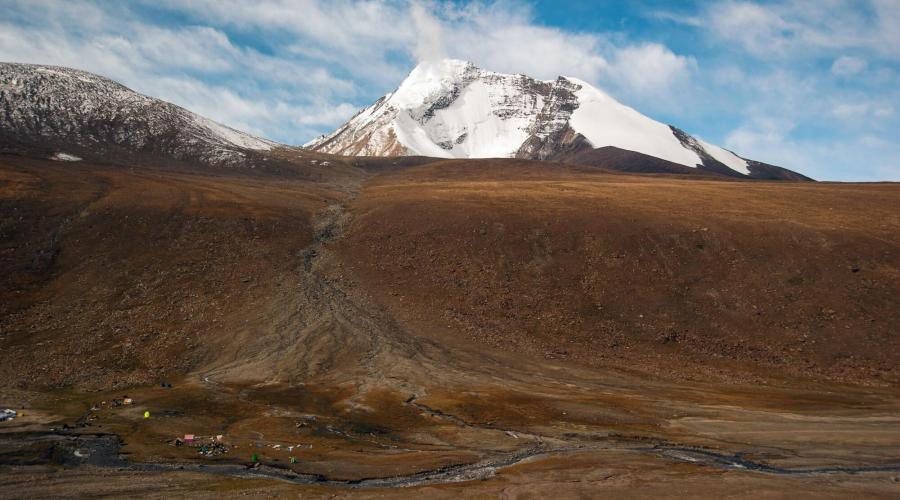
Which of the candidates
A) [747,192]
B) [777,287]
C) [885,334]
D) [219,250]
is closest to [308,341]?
[219,250]

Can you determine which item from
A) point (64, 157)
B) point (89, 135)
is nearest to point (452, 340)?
point (64, 157)

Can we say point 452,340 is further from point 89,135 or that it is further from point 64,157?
point 89,135

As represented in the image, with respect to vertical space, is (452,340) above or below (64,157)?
below

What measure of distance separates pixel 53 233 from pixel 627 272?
78894 millimetres

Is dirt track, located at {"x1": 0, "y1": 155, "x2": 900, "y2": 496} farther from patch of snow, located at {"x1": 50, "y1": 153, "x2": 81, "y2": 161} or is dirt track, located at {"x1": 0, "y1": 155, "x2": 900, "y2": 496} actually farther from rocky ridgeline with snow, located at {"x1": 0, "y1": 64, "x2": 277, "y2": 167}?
rocky ridgeline with snow, located at {"x1": 0, "y1": 64, "x2": 277, "y2": 167}

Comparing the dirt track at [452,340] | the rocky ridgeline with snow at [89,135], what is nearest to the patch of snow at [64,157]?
the rocky ridgeline with snow at [89,135]

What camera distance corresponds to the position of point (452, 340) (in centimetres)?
6531

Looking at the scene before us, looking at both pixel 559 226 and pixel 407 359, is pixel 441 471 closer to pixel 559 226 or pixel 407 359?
pixel 407 359

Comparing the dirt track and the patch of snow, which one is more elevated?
the patch of snow

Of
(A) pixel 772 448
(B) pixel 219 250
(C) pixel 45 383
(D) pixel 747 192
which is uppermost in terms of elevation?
(D) pixel 747 192

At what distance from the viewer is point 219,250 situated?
8425 cm

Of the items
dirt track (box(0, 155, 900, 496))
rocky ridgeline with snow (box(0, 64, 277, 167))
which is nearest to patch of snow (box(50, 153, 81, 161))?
rocky ridgeline with snow (box(0, 64, 277, 167))

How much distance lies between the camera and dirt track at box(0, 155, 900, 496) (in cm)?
3262

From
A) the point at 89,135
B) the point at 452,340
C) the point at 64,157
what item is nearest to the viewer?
the point at 452,340
